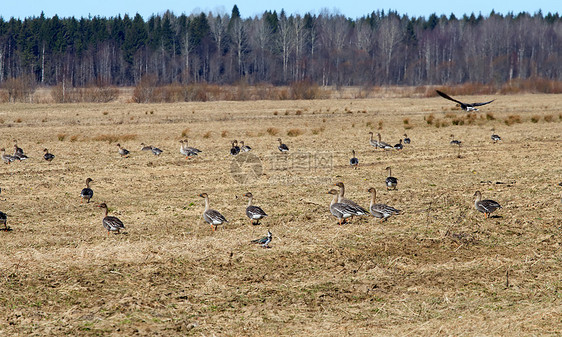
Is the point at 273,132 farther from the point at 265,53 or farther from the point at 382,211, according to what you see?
the point at 265,53

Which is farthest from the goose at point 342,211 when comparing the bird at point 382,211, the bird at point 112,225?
the bird at point 112,225

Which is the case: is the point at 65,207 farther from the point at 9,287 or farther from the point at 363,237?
the point at 363,237

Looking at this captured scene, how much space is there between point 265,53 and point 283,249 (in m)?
108

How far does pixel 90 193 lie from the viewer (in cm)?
1684

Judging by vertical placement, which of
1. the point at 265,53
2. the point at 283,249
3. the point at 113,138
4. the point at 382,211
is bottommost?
the point at 283,249

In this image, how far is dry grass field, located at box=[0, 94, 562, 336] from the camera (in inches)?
346

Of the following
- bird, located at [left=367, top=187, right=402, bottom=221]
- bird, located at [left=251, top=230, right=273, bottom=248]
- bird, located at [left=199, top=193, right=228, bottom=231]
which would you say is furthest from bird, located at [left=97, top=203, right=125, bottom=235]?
bird, located at [left=367, top=187, right=402, bottom=221]

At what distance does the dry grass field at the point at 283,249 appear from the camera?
8.79m

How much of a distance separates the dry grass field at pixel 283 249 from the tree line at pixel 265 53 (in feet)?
264

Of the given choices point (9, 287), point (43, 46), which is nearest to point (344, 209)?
point (9, 287)

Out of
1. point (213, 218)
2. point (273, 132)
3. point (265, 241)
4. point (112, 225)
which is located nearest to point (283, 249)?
point (265, 241)

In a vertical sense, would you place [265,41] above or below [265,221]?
above

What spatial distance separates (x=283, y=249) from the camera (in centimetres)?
1190

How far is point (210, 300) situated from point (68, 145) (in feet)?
72.9
